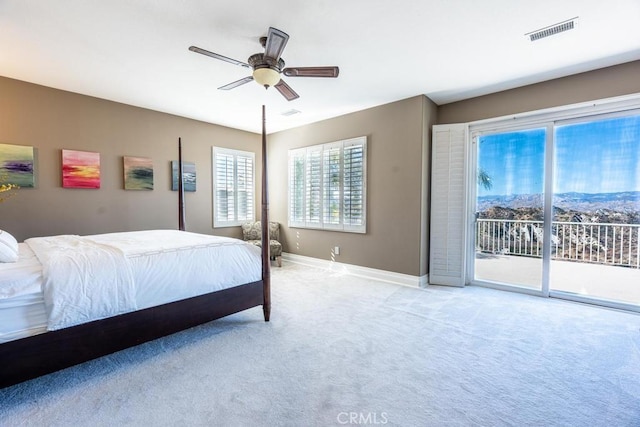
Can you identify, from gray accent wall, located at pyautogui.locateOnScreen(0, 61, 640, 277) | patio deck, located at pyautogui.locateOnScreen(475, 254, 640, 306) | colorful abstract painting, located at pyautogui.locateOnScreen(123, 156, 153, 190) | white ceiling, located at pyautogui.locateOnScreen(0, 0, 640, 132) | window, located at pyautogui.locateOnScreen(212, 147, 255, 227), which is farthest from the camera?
window, located at pyautogui.locateOnScreen(212, 147, 255, 227)

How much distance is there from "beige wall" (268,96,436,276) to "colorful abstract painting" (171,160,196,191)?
7.62 feet

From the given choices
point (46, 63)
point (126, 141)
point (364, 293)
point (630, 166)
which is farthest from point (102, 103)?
point (630, 166)

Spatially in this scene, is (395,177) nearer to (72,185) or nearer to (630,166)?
(630,166)

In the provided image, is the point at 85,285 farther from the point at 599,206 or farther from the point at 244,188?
the point at 599,206

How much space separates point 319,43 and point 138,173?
3.41 meters

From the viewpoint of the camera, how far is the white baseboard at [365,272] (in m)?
4.10

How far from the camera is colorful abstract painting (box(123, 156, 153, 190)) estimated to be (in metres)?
4.24

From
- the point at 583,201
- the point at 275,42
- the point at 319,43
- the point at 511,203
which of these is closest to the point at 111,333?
the point at 275,42

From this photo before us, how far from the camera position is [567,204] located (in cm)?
363

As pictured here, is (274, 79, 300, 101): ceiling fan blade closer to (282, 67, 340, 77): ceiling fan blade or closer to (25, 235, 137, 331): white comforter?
(282, 67, 340, 77): ceiling fan blade

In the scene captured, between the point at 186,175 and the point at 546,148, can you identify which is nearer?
the point at 546,148

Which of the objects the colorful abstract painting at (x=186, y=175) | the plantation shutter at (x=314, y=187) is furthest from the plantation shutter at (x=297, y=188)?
the colorful abstract painting at (x=186, y=175)

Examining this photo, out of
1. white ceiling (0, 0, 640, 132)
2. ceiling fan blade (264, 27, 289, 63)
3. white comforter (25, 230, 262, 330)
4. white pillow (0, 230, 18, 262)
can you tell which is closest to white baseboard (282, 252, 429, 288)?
white comforter (25, 230, 262, 330)

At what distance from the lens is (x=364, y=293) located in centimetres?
380
